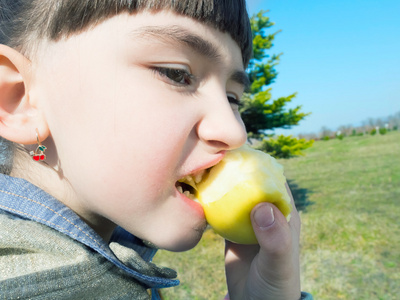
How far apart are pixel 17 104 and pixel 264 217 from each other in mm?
954

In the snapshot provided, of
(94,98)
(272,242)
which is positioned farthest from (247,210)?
(94,98)

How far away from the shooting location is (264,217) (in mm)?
1176

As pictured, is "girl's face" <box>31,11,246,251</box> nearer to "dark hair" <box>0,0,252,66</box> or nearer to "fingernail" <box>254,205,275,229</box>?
"dark hair" <box>0,0,252,66</box>

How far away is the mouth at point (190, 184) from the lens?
3.88ft

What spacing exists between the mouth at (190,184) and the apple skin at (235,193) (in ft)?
0.06

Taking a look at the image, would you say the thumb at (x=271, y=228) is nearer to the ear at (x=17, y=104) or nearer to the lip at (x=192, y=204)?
the lip at (x=192, y=204)

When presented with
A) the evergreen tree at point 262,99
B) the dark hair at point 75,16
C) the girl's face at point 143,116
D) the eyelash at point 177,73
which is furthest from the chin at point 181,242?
the evergreen tree at point 262,99

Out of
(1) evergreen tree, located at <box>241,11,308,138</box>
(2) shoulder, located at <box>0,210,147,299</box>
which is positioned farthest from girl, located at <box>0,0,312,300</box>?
(1) evergreen tree, located at <box>241,11,308,138</box>

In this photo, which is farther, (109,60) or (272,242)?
(272,242)

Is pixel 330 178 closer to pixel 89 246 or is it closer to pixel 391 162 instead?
pixel 391 162

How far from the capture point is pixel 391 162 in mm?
14008

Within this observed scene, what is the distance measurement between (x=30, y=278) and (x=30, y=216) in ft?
0.73

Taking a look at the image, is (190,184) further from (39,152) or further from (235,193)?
(39,152)

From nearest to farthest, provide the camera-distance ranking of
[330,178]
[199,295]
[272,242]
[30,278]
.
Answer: [30,278] < [272,242] < [199,295] < [330,178]
